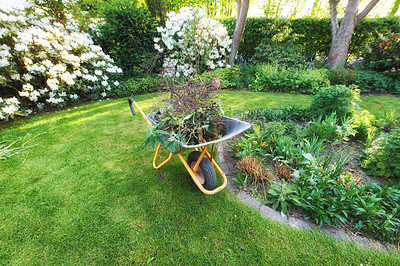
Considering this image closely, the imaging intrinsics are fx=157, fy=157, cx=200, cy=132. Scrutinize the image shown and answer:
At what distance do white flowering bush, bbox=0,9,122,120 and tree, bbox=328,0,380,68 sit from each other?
28.2 feet

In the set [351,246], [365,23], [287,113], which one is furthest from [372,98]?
[351,246]

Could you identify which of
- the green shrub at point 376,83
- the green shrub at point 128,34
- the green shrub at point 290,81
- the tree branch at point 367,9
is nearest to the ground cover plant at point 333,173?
the green shrub at point 290,81

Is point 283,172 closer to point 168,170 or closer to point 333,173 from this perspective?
point 333,173

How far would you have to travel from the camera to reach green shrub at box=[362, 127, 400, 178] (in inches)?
64.4

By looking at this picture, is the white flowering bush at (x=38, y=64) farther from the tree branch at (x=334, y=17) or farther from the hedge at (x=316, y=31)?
the tree branch at (x=334, y=17)

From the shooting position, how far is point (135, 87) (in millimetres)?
5125

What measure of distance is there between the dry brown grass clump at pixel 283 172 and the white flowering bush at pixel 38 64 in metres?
4.68

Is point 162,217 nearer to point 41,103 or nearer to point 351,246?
point 351,246

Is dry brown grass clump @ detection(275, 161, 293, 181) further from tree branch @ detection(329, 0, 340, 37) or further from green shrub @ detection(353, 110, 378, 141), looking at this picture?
tree branch @ detection(329, 0, 340, 37)

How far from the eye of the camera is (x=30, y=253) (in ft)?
4.16

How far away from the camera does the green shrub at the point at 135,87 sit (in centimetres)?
496

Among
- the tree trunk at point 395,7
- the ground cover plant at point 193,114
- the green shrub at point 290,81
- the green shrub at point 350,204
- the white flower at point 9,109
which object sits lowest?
the green shrub at point 350,204

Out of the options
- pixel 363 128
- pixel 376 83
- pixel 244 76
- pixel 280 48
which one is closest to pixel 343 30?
pixel 280 48

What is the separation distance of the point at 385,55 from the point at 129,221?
884cm
